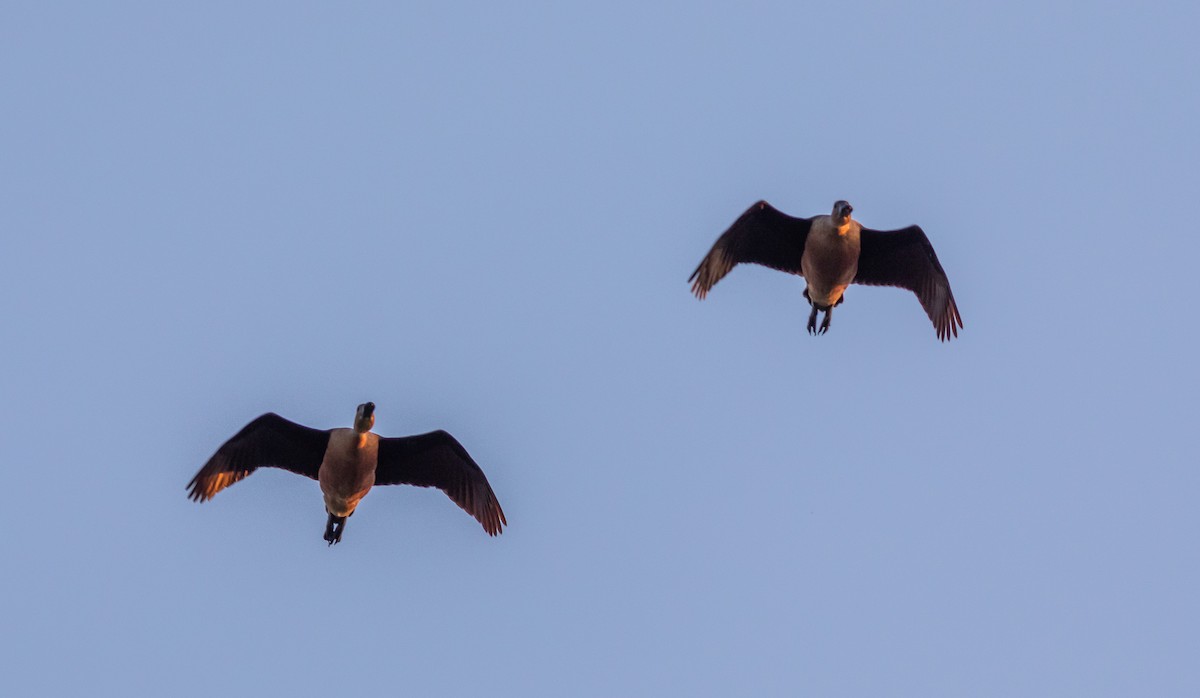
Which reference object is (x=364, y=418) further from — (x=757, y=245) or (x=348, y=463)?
(x=757, y=245)

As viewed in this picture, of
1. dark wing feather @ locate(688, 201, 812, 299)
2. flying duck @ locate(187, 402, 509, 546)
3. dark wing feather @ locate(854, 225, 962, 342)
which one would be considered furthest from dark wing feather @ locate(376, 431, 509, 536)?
dark wing feather @ locate(854, 225, 962, 342)

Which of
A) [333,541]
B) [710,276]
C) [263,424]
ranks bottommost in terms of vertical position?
[333,541]

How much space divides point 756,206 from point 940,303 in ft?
8.80

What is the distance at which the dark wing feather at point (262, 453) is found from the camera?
19656mm

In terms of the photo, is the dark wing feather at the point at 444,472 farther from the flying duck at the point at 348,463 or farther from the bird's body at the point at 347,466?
the bird's body at the point at 347,466

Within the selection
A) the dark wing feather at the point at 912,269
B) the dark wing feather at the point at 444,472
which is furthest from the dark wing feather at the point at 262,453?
the dark wing feather at the point at 912,269

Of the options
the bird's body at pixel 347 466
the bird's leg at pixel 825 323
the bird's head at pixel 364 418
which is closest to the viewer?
the bird's head at pixel 364 418

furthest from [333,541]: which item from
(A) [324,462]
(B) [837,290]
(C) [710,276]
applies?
(B) [837,290]

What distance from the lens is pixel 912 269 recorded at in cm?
2052

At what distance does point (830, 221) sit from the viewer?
19688 millimetres

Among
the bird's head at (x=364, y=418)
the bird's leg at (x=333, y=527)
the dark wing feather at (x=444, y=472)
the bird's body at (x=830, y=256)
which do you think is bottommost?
the bird's leg at (x=333, y=527)

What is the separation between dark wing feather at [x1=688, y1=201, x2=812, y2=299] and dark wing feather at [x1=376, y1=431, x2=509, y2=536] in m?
3.61

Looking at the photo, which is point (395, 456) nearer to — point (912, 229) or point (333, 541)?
point (333, 541)

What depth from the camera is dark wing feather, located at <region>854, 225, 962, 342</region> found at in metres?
20.1
